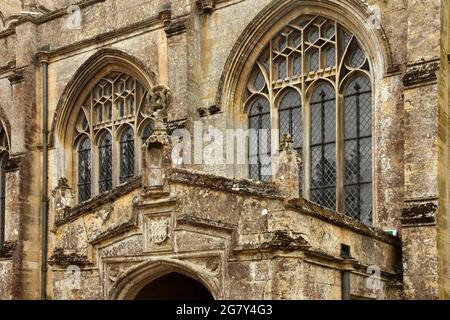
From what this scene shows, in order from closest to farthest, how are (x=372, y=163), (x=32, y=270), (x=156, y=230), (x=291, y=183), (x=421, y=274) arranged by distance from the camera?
(x=291, y=183) → (x=156, y=230) → (x=421, y=274) → (x=372, y=163) → (x=32, y=270)

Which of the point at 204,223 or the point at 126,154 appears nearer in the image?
the point at 204,223

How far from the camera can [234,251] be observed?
1092 cm

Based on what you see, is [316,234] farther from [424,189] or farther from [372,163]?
[372,163]

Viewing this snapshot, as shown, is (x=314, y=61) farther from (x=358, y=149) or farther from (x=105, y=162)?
(x=105, y=162)

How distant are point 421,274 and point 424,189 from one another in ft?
4.92

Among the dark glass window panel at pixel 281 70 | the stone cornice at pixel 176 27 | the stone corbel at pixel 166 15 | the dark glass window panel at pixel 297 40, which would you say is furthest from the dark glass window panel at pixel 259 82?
the stone corbel at pixel 166 15

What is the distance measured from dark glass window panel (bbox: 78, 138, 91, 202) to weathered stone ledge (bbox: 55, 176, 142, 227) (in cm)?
867

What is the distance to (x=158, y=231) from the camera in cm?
1173

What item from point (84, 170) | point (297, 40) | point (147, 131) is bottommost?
point (84, 170)

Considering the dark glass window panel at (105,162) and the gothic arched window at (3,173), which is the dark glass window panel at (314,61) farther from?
the gothic arched window at (3,173)

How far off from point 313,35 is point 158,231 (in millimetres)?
7208

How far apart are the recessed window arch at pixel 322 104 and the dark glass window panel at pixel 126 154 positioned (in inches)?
160

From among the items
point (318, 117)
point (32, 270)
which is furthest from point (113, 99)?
point (318, 117)

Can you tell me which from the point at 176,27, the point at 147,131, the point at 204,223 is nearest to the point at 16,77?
the point at 147,131
